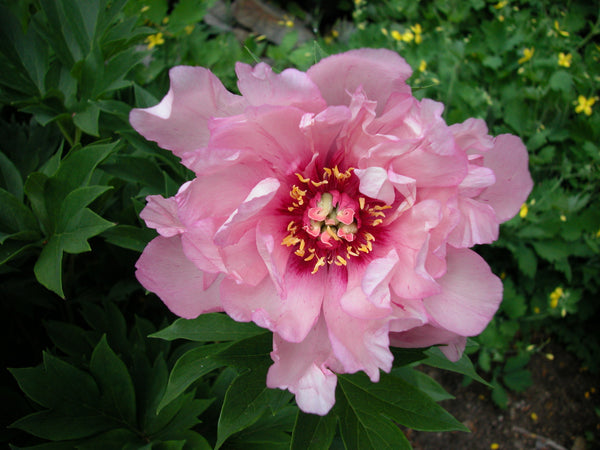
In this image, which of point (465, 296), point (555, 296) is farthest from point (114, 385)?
point (555, 296)

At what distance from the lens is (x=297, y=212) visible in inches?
32.0

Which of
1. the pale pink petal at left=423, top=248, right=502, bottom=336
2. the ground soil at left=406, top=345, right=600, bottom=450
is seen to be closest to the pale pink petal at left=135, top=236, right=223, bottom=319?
the pale pink petal at left=423, top=248, right=502, bottom=336

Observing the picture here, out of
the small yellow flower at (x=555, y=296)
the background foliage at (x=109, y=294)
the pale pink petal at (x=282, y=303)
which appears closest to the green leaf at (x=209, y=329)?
the background foliage at (x=109, y=294)

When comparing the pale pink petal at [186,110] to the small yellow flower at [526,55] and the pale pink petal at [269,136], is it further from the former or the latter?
the small yellow flower at [526,55]

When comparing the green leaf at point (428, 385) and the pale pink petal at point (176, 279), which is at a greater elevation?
the pale pink petal at point (176, 279)

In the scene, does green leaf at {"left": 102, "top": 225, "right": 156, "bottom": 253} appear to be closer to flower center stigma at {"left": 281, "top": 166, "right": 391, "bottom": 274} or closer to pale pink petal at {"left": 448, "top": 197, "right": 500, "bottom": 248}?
flower center stigma at {"left": 281, "top": 166, "right": 391, "bottom": 274}

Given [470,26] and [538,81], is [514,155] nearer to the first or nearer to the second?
[538,81]

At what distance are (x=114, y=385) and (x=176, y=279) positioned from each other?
39 centimetres

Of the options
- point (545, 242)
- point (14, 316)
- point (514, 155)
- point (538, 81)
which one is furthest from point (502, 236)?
point (14, 316)

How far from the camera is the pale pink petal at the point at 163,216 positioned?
2.23 ft

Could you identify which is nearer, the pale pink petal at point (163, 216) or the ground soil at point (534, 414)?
the pale pink petal at point (163, 216)

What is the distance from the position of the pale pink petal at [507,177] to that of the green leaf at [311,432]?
437 mm

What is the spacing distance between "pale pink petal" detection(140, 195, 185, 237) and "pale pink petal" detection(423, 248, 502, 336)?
375 mm

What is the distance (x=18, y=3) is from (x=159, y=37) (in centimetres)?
53
